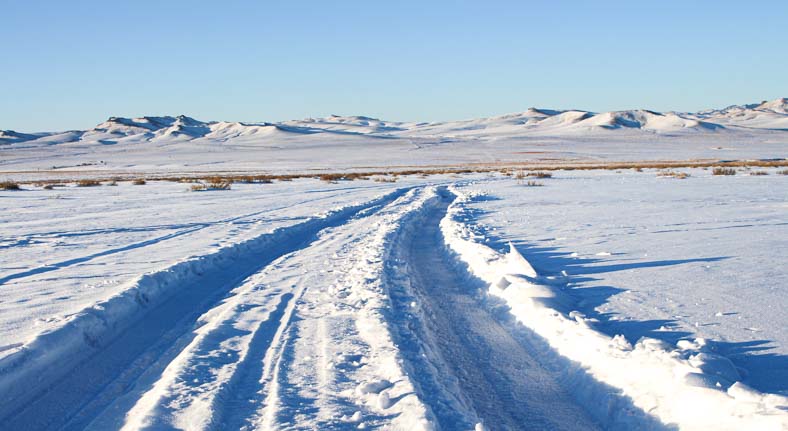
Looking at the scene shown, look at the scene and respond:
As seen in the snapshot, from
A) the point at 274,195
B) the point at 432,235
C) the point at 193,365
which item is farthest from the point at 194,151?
the point at 193,365

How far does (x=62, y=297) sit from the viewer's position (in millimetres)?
7348

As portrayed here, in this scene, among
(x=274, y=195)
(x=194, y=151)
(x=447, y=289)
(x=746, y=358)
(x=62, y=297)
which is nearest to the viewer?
(x=746, y=358)

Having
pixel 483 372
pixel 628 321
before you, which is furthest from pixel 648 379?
pixel 628 321

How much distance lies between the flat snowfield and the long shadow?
0.03 m

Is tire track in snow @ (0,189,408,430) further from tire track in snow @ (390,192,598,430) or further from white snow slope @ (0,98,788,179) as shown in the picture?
white snow slope @ (0,98,788,179)

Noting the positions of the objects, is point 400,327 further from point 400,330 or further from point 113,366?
point 113,366

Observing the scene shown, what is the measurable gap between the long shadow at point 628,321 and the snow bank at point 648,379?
0.19 metres

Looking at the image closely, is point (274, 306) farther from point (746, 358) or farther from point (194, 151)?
point (194, 151)

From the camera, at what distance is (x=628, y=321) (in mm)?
6117

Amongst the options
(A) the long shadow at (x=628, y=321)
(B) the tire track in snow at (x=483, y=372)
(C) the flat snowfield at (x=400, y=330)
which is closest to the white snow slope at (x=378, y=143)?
(C) the flat snowfield at (x=400, y=330)

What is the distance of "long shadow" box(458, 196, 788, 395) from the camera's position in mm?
4582

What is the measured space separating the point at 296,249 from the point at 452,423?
25.8 feet

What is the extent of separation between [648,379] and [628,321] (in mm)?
1649

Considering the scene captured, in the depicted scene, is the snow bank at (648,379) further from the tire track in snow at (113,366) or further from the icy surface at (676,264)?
the tire track in snow at (113,366)
